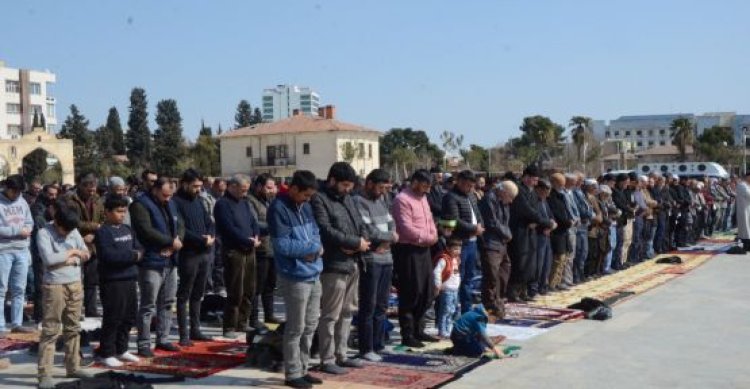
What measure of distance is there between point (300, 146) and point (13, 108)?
39.0 m

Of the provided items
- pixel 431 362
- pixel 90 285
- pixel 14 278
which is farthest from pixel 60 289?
pixel 90 285

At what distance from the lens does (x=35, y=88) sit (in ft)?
314

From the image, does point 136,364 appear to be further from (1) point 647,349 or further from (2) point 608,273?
(2) point 608,273

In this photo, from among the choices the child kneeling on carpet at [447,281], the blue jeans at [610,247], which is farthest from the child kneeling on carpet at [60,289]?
the blue jeans at [610,247]

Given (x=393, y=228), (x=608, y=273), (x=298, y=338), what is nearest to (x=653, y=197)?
(x=608, y=273)

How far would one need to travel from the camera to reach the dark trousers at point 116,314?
7613 millimetres

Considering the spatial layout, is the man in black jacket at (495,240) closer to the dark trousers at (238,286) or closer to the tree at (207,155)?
the dark trousers at (238,286)

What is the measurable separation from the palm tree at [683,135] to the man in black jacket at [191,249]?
254 ft

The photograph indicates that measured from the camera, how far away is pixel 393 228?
8297mm

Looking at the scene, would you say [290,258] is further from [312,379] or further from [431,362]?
[431,362]

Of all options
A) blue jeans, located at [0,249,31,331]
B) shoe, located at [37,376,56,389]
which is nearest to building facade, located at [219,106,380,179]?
blue jeans, located at [0,249,31,331]

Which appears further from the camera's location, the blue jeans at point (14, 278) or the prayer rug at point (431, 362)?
the blue jeans at point (14, 278)

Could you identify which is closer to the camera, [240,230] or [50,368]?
[50,368]

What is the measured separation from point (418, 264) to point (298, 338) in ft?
6.76
